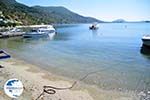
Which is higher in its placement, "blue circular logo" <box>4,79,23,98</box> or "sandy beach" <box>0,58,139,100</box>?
"blue circular logo" <box>4,79,23,98</box>

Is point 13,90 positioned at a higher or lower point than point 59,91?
higher

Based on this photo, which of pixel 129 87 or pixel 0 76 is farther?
pixel 0 76

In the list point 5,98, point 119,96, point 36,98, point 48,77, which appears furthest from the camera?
point 48,77

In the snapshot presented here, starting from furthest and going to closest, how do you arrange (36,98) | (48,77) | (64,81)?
1. (48,77)
2. (64,81)
3. (36,98)

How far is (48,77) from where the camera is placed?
1909 centimetres

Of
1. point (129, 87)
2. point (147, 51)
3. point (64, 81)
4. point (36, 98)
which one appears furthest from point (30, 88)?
point (147, 51)

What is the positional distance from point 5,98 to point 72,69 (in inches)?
431

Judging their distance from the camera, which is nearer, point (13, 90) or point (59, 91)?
point (13, 90)

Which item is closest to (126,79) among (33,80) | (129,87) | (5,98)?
(129,87)

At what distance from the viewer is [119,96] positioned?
47.1 feet

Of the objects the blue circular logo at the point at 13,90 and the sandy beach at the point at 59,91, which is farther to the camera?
the sandy beach at the point at 59,91

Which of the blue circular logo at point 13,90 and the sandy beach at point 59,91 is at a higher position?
the blue circular logo at point 13,90

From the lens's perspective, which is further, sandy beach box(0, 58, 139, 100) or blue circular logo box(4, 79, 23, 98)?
sandy beach box(0, 58, 139, 100)

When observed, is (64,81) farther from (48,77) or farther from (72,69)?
(72,69)
